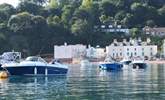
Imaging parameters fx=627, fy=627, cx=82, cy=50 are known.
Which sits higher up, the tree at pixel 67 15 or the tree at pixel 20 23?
the tree at pixel 67 15

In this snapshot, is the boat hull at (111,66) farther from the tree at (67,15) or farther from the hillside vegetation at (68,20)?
the tree at (67,15)

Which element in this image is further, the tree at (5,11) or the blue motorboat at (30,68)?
the tree at (5,11)

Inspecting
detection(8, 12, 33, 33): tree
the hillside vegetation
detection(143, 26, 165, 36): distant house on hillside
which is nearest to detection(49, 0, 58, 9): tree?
the hillside vegetation

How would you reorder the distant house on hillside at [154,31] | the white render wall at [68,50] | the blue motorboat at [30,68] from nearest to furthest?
the blue motorboat at [30,68] → the white render wall at [68,50] → the distant house on hillside at [154,31]

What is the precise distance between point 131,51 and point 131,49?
0.58m

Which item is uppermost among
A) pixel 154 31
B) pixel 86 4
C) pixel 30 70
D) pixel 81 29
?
pixel 86 4

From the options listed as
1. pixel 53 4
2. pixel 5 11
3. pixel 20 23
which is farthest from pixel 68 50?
pixel 53 4

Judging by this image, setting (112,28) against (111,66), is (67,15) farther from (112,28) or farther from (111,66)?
(111,66)

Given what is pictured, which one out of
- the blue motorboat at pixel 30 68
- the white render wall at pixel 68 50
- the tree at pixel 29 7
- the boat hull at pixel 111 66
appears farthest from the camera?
the tree at pixel 29 7

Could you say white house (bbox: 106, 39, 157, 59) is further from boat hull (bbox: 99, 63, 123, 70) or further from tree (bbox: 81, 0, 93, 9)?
boat hull (bbox: 99, 63, 123, 70)

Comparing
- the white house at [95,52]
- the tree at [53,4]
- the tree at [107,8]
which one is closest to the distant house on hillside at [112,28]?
the tree at [107,8]

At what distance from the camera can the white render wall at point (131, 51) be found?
173 meters

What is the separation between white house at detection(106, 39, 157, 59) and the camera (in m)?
173

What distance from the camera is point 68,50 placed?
167 metres
